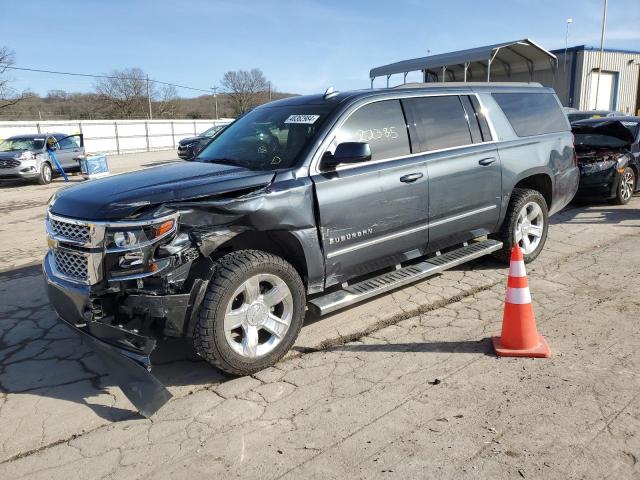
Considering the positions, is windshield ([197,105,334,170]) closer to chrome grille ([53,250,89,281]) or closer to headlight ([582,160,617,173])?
chrome grille ([53,250,89,281])

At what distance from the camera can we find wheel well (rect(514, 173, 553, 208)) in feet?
19.9

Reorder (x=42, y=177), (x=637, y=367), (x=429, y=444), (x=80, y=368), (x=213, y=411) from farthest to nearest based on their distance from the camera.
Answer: (x=42, y=177), (x=80, y=368), (x=637, y=367), (x=213, y=411), (x=429, y=444)

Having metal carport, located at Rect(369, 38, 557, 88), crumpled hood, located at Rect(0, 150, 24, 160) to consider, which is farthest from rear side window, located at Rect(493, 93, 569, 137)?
metal carport, located at Rect(369, 38, 557, 88)

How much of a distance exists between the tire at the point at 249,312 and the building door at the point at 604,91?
118 ft

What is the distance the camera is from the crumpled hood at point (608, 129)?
981 centimetres

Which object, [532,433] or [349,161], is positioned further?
[349,161]

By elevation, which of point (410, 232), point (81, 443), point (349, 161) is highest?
point (349, 161)

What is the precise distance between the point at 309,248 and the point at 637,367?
2.44 metres

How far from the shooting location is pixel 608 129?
390 inches

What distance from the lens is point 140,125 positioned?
121 ft

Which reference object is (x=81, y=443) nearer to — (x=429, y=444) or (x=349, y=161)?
(x=429, y=444)

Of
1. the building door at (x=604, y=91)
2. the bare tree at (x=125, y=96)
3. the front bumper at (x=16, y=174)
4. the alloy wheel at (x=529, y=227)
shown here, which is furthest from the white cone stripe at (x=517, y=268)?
the bare tree at (x=125, y=96)

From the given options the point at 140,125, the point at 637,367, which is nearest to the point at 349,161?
the point at 637,367

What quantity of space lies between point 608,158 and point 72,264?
937cm
